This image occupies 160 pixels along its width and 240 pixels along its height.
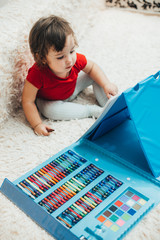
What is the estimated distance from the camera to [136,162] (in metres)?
0.95

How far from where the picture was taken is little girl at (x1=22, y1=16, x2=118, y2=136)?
A: 38.9 inches

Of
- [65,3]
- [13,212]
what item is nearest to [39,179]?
[13,212]

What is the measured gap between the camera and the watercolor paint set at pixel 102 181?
0.76 m

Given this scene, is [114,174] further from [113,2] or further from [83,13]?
[113,2]

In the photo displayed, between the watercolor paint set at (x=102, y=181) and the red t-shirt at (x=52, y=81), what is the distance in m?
0.23

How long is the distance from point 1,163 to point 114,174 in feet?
1.14

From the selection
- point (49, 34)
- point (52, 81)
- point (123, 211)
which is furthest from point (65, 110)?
point (123, 211)

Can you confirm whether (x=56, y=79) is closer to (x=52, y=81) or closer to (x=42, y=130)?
(x=52, y=81)

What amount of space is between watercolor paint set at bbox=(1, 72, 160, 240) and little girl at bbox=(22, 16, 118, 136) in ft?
0.52

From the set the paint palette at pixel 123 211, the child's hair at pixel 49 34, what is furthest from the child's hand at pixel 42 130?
the paint palette at pixel 123 211

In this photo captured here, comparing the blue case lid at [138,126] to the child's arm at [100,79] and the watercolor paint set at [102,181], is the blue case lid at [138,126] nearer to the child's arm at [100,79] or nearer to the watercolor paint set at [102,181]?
the watercolor paint set at [102,181]

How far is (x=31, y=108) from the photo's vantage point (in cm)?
109

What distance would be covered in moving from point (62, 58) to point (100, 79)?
0.75 feet

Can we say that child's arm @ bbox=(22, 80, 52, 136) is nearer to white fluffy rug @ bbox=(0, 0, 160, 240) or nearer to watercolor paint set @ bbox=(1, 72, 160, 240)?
white fluffy rug @ bbox=(0, 0, 160, 240)
